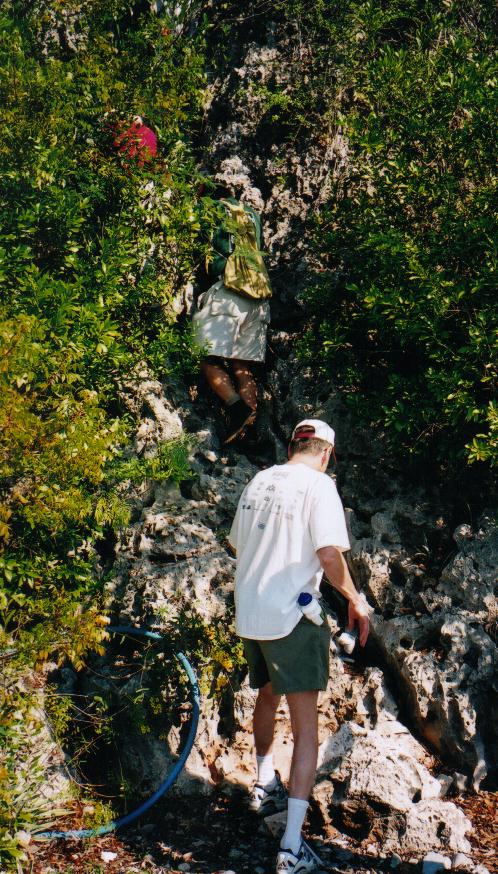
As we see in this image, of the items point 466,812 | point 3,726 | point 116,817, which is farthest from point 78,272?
point 466,812

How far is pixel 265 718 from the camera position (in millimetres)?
4121

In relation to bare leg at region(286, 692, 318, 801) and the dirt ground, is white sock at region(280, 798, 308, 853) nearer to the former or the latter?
bare leg at region(286, 692, 318, 801)

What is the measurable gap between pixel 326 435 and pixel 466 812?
2.40 m

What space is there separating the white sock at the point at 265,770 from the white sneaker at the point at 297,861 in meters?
0.56

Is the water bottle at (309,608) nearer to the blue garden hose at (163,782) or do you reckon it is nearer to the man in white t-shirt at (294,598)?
the man in white t-shirt at (294,598)

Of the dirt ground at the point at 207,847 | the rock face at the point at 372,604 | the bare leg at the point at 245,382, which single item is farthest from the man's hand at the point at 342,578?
the bare leg at the point at 245,382

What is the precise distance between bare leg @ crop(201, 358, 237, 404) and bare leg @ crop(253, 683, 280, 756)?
276cm

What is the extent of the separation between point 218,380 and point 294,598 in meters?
2.87

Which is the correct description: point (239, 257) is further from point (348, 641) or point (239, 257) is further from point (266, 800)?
point (266, 800)

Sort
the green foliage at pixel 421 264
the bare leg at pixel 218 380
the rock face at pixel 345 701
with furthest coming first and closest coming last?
1. the bare leg at pixel 218 380
2. the green foliage at pixel 421 264
3. the rock face at pixel 345 701

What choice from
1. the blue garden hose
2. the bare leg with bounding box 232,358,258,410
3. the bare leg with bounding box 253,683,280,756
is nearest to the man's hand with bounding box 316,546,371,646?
the bare leg with bounding box 253,683,280,756

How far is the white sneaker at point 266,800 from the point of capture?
4.21m

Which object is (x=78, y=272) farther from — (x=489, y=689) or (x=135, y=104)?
(x=489, y=689)

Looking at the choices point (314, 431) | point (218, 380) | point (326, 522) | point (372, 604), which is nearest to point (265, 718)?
point (326, 522)
